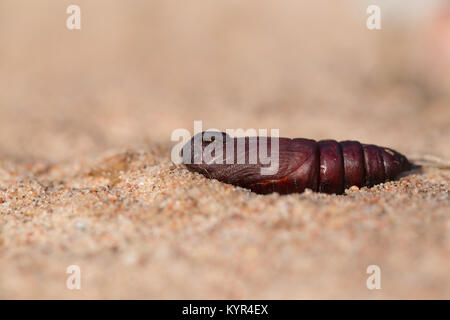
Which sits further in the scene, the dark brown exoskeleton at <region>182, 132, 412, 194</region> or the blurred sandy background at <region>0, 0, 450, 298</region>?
the dark brown exoskeleton at <region>182, 132, 412, 194</region>

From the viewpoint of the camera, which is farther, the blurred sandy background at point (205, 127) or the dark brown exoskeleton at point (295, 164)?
the dark brown exoskeleton at point (295, 164)

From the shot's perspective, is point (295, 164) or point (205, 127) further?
point (205, 127)

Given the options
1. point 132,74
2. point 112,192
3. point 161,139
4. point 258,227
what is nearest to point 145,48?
point 132,74
